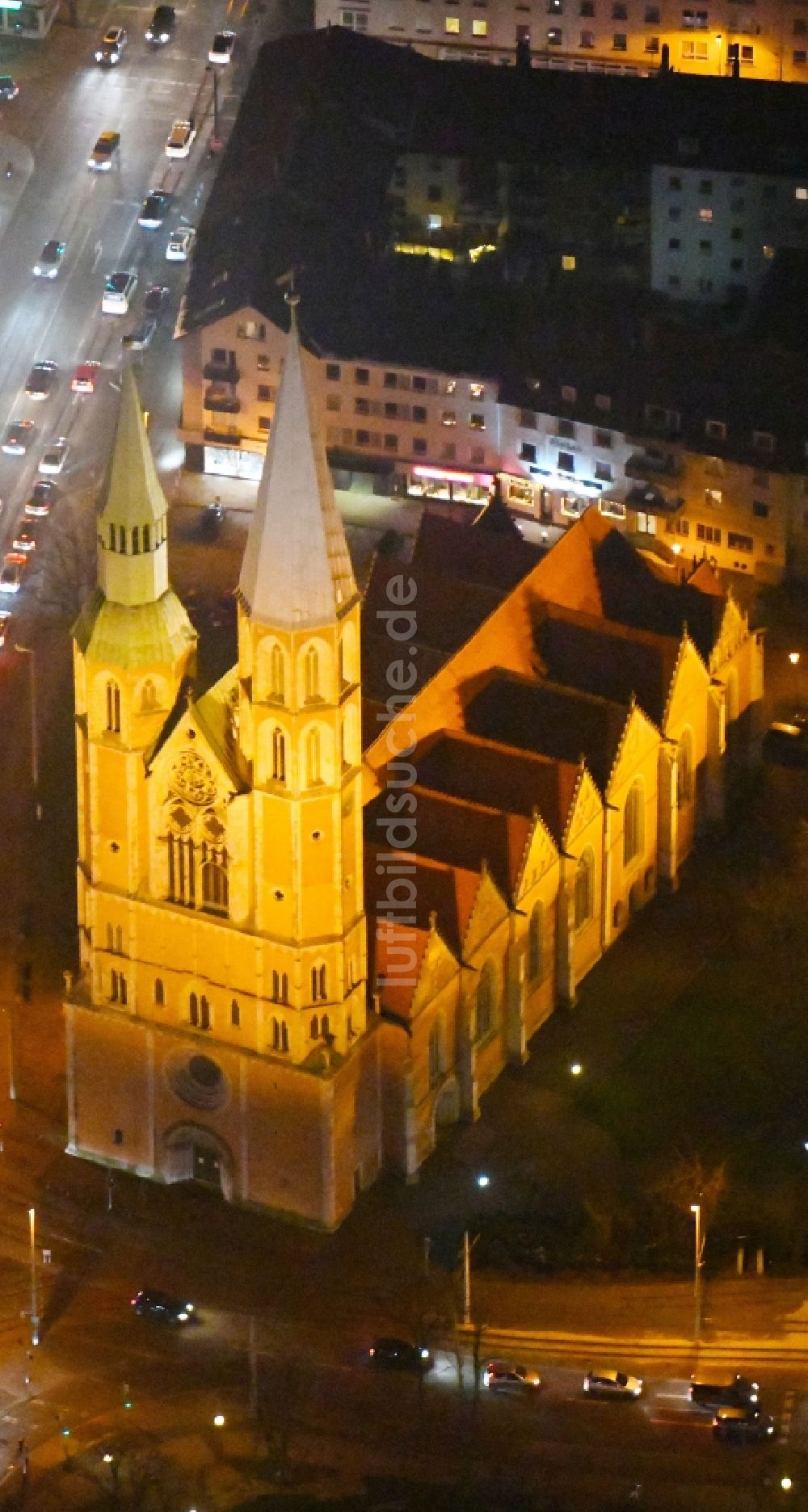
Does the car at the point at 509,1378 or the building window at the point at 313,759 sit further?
the car at the point at 509,1378

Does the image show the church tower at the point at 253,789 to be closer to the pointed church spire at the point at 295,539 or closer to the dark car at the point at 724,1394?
the pointed church spire at the point at 295,539

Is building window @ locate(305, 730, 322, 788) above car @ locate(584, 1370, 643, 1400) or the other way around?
above

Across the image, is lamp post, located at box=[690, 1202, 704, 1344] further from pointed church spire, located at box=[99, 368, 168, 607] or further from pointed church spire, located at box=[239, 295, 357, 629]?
pointed church spire, located at box=[99, 368, 168, 607]

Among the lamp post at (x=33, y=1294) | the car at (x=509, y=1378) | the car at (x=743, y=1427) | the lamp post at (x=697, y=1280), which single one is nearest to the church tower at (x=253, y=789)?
the lamp post at (x=33, y=1294)

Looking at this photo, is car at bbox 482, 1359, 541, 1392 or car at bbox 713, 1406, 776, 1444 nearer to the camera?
car at bbox 713, 1406, 776, 1444

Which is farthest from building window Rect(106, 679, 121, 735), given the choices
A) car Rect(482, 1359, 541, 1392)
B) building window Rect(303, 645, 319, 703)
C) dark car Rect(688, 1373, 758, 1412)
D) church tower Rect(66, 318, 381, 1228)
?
dark car Rect(688, 1373, 758, 1412)

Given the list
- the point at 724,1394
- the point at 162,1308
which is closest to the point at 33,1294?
the point at 162,1308

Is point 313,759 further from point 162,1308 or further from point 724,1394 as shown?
point 724,1394
